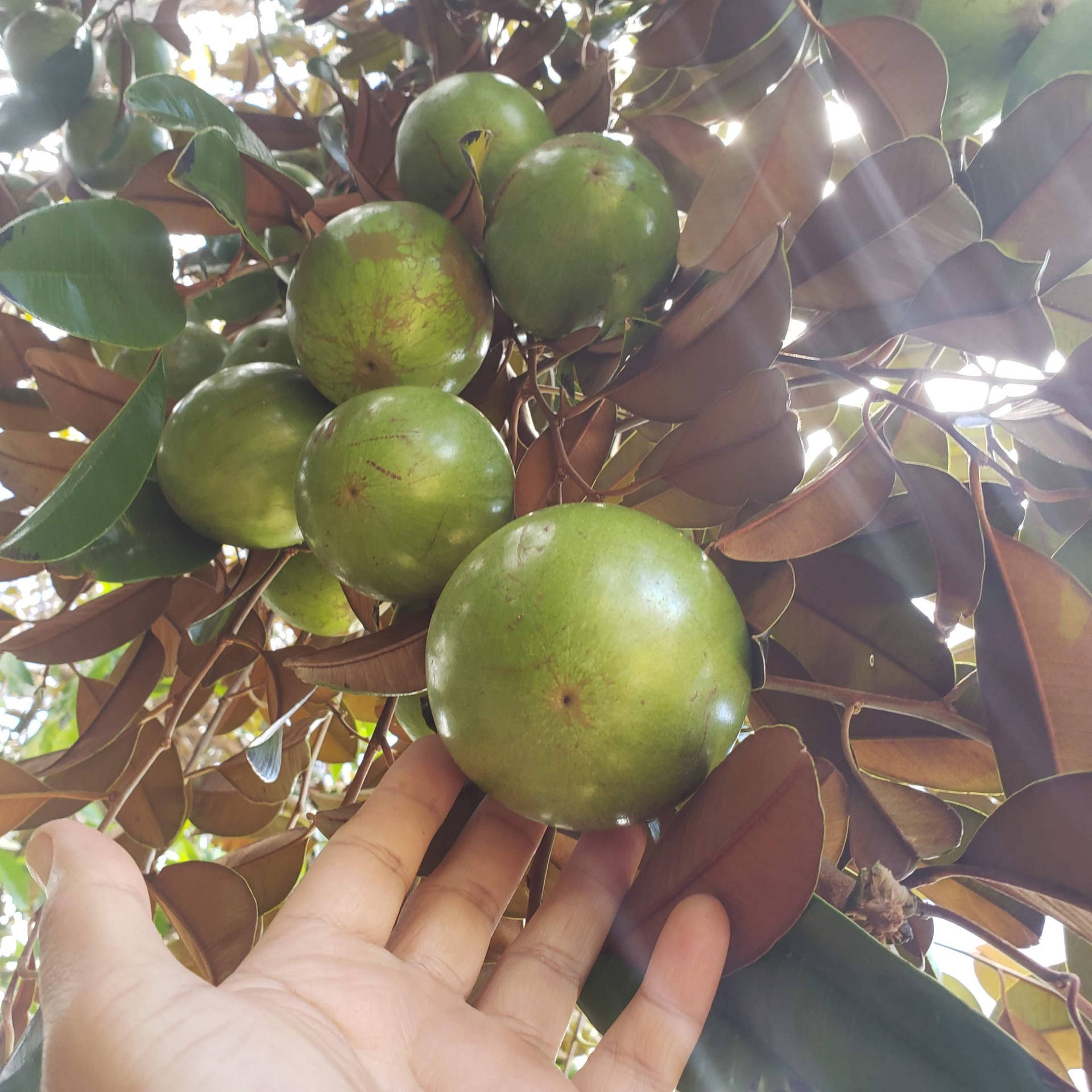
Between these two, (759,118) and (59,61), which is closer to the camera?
(759,118)

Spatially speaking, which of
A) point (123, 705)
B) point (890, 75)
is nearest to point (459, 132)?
point (890, 75)

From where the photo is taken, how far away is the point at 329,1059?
21.5 inches

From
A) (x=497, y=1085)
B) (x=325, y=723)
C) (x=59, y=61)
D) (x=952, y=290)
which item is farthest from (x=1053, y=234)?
(x=59, y=61)

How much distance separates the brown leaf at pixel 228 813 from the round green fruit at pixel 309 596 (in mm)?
347

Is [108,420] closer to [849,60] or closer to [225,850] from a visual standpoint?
[849,60]

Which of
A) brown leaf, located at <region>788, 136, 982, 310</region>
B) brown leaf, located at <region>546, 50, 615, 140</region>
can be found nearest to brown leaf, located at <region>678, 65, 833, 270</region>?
brown leaf, located at <region>788, 136, 982, 310</region>

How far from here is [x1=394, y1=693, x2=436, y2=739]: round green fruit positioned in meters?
0.88

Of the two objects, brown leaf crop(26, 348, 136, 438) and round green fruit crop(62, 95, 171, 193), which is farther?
round green fruit crop(62, 95, 171, 193)

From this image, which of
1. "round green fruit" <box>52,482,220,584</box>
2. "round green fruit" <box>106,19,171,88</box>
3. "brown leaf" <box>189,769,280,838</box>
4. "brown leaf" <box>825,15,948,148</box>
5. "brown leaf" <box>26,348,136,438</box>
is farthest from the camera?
"round green fruit" <box>106,19,171,88</box>

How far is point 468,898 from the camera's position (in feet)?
2.35

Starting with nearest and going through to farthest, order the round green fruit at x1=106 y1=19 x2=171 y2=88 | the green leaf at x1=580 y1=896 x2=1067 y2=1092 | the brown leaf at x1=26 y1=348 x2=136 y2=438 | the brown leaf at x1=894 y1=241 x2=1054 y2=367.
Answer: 1. the green leaf at x1=580 y1=896 x2=1067 y2=1092
2. the brown leaf at x1=894 y1=241 x2=1054 y2=367
3. the brown leaf at x1=26 y1=348 x2=136 y2=438
4. the round green fruit at x1=106 y1=19 x2=171 y2=88

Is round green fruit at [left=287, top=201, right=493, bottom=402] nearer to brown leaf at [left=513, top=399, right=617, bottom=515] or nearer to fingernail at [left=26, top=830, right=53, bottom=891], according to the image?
brown leaf at [left=513, top=399, right=617, bottom=515]

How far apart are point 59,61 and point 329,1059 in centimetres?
133

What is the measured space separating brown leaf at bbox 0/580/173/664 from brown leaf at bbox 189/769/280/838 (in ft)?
1.13
